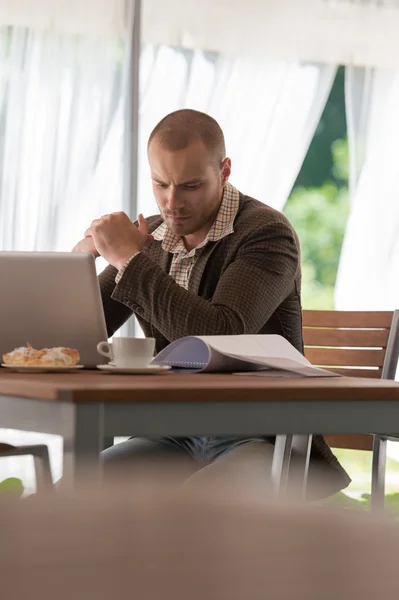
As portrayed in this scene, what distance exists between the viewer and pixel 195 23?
3977 millimetres

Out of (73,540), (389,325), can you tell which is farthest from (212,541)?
(389,325)

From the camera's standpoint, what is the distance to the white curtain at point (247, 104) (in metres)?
3.94

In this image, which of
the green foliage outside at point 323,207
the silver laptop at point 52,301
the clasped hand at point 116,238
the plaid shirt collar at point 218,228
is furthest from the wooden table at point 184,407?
the green foliage outside at point 323,207

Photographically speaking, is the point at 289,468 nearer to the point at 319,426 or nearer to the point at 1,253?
the point at 319,426

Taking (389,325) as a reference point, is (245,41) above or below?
above

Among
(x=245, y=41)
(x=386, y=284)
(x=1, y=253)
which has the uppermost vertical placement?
(x=245, y=41)

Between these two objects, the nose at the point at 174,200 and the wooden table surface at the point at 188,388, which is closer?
the wooden table surface at the point at 188,388

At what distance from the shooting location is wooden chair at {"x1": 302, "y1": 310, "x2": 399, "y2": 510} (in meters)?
2.17

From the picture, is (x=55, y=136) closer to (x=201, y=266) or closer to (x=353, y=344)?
(x=353, y=344)

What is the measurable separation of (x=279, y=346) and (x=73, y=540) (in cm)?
131

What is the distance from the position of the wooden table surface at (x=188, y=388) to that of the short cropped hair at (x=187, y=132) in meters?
0.78

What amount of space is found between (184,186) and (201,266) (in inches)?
7.1

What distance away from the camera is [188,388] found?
3.45 ft

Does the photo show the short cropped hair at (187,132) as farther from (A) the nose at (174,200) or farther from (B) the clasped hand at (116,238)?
(B) the clasped hand at (116,238)
